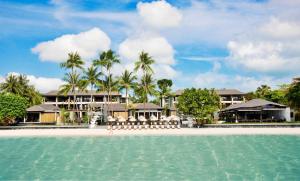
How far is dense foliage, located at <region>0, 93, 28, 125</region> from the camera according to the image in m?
45.6

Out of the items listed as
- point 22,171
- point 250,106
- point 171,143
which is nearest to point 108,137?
point 171,143

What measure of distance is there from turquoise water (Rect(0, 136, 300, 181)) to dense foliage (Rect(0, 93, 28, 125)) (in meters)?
21.6

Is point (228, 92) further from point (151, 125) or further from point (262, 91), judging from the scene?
point (151, 125)

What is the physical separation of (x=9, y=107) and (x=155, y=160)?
34.2 metres

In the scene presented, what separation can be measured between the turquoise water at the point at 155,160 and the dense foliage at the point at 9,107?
21.6 metres

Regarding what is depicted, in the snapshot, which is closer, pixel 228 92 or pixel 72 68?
pixel 72 68

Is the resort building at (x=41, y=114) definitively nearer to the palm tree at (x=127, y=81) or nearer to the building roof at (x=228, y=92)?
the palm tree at (x=127, y=81)

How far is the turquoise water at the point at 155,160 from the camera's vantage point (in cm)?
1455

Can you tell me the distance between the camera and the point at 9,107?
4609 cm

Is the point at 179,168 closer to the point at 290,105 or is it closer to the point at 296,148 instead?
the point at 296,148

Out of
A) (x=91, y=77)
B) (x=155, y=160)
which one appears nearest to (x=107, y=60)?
(x=91, y=77)

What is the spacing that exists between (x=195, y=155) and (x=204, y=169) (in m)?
3.94

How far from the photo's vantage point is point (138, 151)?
21.3m

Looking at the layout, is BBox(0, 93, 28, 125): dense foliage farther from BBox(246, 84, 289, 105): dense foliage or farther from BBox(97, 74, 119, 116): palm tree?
BBox(246, 84, 289, 105): dense foliage
